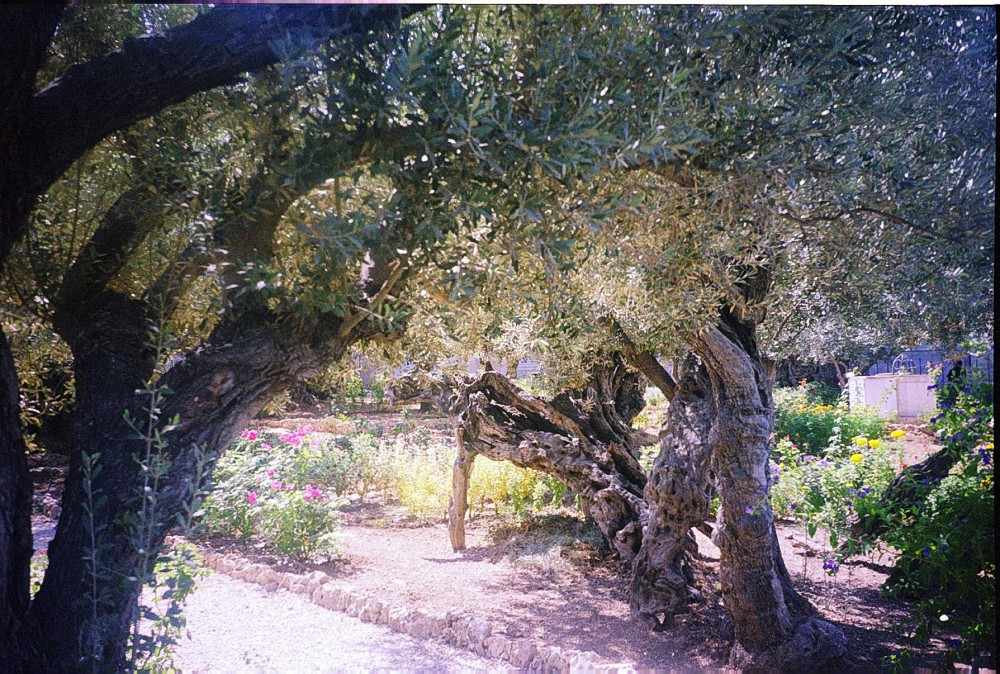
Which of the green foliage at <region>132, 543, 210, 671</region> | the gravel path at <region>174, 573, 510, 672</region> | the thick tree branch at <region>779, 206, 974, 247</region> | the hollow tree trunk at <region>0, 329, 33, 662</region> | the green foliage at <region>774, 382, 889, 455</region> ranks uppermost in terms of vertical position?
the thick tree branch at <region>779, 206, 974, 247</region>

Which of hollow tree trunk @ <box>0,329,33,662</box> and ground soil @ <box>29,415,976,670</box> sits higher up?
hollow tree trunk @ <box>0,329,33,662</box>

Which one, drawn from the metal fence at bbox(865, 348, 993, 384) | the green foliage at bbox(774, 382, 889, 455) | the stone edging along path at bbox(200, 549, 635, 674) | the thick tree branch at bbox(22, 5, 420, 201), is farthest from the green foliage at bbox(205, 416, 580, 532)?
the metal fence at bbox(865, 348, 993, 384)

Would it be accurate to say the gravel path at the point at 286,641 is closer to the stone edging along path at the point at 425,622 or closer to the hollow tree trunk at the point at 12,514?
the stone edging along path at the point at 425,622

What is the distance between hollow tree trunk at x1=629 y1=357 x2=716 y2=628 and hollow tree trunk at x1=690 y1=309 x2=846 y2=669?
0.50 meters

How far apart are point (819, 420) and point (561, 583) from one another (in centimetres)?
250

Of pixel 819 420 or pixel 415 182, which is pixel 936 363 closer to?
pixel 415 182

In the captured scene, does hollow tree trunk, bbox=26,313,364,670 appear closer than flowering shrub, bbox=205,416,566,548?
Yes

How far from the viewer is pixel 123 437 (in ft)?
5.91

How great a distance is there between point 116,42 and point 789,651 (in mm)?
3422

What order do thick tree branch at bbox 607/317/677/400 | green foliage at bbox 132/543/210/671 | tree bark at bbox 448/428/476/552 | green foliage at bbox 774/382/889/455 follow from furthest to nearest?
tree bark at bbox 448/428/476/552
green foliage at bbox 774/382/889/455
thick tree branch at bbox 607/317/677/400
green foliage at bbox 132/543/210/671

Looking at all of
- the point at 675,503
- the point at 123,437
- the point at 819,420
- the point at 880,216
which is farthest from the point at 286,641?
the point at 819,420

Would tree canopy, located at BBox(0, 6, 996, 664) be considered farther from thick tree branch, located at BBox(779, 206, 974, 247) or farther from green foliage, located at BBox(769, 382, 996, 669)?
green foliage, located at BBox(769, 382, 996, 669)

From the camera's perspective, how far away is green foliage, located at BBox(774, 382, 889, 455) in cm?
371

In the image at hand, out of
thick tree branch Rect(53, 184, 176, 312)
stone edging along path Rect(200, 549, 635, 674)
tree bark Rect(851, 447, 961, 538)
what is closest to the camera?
thick tree branch Rect(53, 184, 176, 312)
